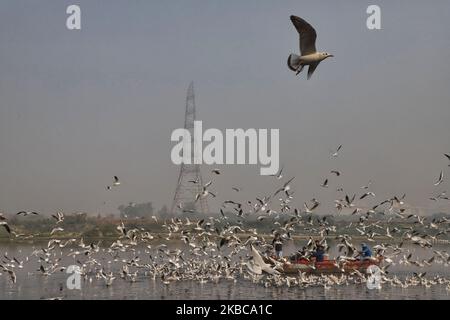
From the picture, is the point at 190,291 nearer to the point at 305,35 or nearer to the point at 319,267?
the point at 319,267

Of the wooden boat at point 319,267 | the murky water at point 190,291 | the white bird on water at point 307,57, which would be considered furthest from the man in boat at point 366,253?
the white bird on water at point 307,57

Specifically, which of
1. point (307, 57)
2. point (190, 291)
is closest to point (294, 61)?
point (307, 57)

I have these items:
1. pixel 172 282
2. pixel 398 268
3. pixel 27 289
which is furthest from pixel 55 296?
pixel 398 268

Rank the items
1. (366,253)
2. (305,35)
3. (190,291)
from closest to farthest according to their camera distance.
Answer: (305,35), (190,291), (366,253)

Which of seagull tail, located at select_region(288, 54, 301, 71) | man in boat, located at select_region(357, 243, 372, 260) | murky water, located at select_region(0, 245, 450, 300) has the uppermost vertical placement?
seagull tail, located at select_region(288, 54, 301, 71)

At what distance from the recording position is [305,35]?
15.1 m

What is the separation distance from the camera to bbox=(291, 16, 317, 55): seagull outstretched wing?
14977mm

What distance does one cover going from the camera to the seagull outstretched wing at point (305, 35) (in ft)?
49.1

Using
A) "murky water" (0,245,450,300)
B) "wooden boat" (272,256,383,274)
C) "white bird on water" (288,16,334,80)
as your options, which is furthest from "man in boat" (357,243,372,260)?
"white bird on water" (288,16,334,80)

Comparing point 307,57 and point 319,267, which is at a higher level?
point 307,57

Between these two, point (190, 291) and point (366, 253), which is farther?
point (366, 253)

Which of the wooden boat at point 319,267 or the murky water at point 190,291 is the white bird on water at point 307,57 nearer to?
the murky water at point 190,291

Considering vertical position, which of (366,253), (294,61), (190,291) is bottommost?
(190,291)

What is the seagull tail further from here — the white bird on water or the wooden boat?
the wooden boat
